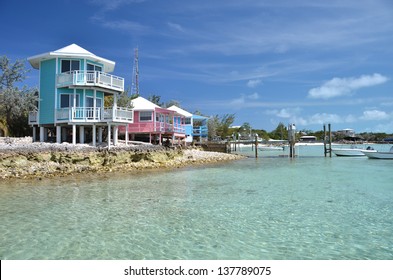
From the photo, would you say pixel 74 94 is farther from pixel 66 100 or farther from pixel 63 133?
pixel 63 133

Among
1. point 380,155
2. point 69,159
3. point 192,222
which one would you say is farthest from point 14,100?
point 380,155

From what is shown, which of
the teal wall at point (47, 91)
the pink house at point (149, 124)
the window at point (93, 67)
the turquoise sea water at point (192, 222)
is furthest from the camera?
the pink house at point (149, 124)

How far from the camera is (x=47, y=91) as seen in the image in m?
23.8

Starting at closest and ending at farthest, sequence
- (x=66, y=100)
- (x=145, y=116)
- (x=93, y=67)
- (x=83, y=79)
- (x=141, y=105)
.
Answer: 1. (x=83, y=79)
2. (x=66, y=100)
3. (x=93, y=67)
4. (x=145, y=116)
5. (x=141, y=105)

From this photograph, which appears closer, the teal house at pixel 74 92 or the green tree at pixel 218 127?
the teal house at pixel 74 92

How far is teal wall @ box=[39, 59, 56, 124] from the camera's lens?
2342 cm

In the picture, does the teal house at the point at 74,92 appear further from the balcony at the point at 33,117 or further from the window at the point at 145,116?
the window at the point at 145,116

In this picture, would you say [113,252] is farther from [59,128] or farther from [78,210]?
[59,128]

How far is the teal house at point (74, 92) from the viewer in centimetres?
2259

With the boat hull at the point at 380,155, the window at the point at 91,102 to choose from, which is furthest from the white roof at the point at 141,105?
the boat hull at the point at 380,155

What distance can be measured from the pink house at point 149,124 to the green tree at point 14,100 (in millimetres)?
8409

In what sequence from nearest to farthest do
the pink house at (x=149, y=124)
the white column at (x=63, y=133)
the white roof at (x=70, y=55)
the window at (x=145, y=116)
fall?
the white roof at (x=70, y=55) < the white column at (x=63, y=133) < the pink house at (x=149, y=124) < the window at (x=145, y=116)

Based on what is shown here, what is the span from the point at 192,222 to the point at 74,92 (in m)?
18.0

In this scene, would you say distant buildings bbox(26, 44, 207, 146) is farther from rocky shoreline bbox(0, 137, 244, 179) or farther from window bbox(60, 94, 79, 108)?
rocky shoreline bbox(0, 137, 244, 179)
